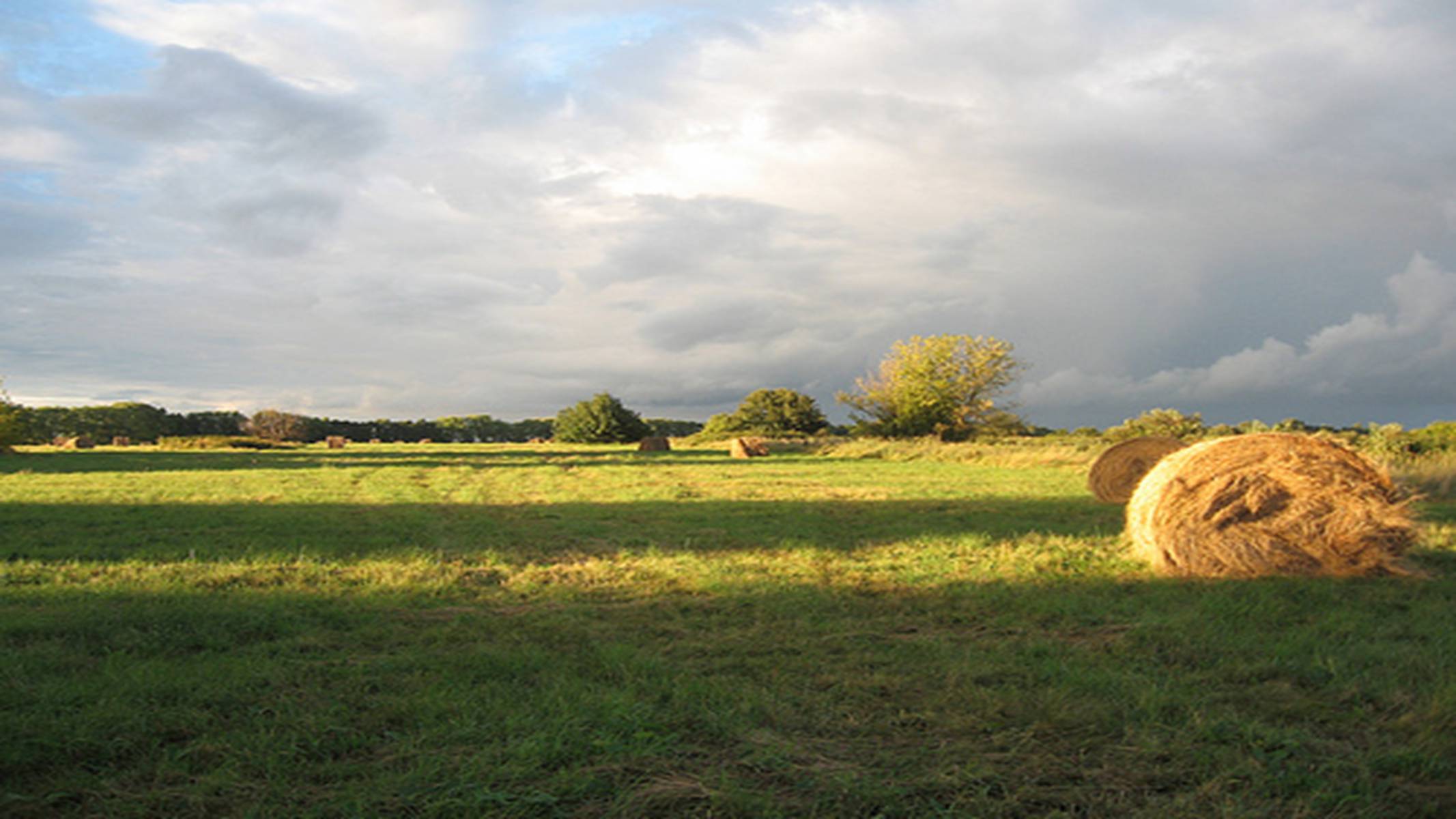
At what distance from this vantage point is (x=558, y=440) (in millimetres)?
58844

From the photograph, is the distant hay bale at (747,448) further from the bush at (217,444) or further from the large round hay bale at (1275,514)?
Answer: the bush at (217,444)

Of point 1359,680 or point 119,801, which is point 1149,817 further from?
point 119,801

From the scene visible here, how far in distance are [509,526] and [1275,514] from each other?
371 inches

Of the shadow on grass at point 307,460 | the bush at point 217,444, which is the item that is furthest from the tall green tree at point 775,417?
the bush at point 217,444

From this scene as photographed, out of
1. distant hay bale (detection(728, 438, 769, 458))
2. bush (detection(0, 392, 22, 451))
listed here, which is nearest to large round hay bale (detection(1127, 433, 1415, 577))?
distant hay bale (detection(728, 438, 769, 458))

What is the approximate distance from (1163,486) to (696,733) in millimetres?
6943

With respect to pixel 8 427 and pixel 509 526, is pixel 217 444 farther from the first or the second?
pixel 509 526

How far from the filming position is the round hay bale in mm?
15945

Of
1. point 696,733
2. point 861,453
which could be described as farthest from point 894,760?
point 861,453

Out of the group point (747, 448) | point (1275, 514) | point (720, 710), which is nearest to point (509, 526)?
point (720, 710)

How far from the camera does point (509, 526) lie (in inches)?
469

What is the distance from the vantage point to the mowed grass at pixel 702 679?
11.8ft

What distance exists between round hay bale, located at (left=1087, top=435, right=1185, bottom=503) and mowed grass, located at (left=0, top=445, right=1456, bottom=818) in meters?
5.41

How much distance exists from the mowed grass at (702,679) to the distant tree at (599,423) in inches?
1760
